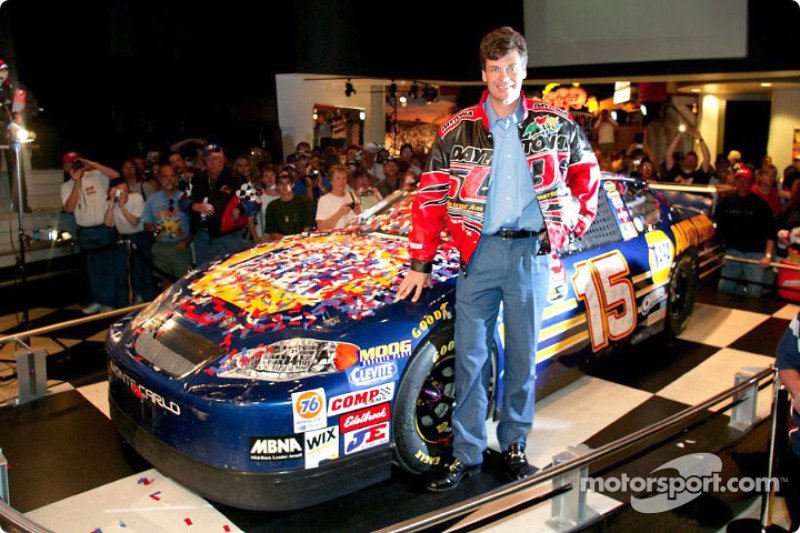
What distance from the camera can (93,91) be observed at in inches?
357

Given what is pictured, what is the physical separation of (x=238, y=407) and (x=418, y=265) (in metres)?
0.91

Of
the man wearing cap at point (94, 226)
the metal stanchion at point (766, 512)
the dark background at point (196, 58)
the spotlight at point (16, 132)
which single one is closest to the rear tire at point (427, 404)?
the metal stanchion at point (766, 512)

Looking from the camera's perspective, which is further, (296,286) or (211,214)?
(211,214)

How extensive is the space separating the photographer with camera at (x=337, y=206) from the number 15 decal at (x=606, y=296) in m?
2.13

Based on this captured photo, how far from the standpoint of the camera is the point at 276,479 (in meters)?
2.36

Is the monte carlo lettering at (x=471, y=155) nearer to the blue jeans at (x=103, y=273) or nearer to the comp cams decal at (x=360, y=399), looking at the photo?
the comp cams decal at (x=360, y=399)

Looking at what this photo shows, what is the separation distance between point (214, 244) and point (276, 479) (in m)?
3.33

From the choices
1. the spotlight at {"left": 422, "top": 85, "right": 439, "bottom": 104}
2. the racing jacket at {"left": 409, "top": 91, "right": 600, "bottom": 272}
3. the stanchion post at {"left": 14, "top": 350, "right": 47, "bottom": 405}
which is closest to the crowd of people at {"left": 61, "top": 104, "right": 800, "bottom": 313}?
the stanchion post at {"left": 14, "top": 350, "right": 47, "bottom": 405}

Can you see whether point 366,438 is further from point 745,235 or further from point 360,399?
point 745,235

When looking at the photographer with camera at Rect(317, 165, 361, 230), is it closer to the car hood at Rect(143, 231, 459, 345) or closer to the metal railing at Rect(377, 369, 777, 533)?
the car hood at Rect(143, 231, 459, 345)

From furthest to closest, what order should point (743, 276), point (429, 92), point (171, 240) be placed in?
point (429, 92) < point (743, 276) < point (171, 240)

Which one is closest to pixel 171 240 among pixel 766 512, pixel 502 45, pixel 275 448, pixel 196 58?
pixel 275 448

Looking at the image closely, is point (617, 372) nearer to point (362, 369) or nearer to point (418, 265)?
point (418, 265)

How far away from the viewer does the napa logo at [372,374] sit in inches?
95.8
